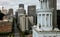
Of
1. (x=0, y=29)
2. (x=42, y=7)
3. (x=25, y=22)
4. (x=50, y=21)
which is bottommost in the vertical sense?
(x=0, y=29)

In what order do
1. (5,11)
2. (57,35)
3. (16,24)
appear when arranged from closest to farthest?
(57,35) → (16,24) → (5,11)

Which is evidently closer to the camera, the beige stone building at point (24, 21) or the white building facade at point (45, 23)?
the white building facade at point (45, 23)

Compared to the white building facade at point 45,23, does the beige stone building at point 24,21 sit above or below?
below

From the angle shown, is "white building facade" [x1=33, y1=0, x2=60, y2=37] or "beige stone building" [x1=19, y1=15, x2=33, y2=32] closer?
"white building facade" [x1=33, y1=0, x2=60, y2=37]

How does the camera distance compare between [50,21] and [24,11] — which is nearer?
[50,21]

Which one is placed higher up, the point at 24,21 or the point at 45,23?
the point at 45,23

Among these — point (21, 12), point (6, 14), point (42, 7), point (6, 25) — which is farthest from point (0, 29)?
point (42, 7)

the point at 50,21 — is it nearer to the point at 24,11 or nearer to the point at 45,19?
the point at 45,19

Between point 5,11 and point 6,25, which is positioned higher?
point 5,11

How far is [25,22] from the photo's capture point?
7520 millimetres

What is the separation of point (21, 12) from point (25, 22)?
2.25ft

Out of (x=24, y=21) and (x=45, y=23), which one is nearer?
(x=45, y=23)

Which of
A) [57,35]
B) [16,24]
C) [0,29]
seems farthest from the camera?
[0,29]

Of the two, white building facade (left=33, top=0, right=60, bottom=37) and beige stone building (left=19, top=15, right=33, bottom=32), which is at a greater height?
white building facade (left=33, top=0, right=60, bottom=37)
